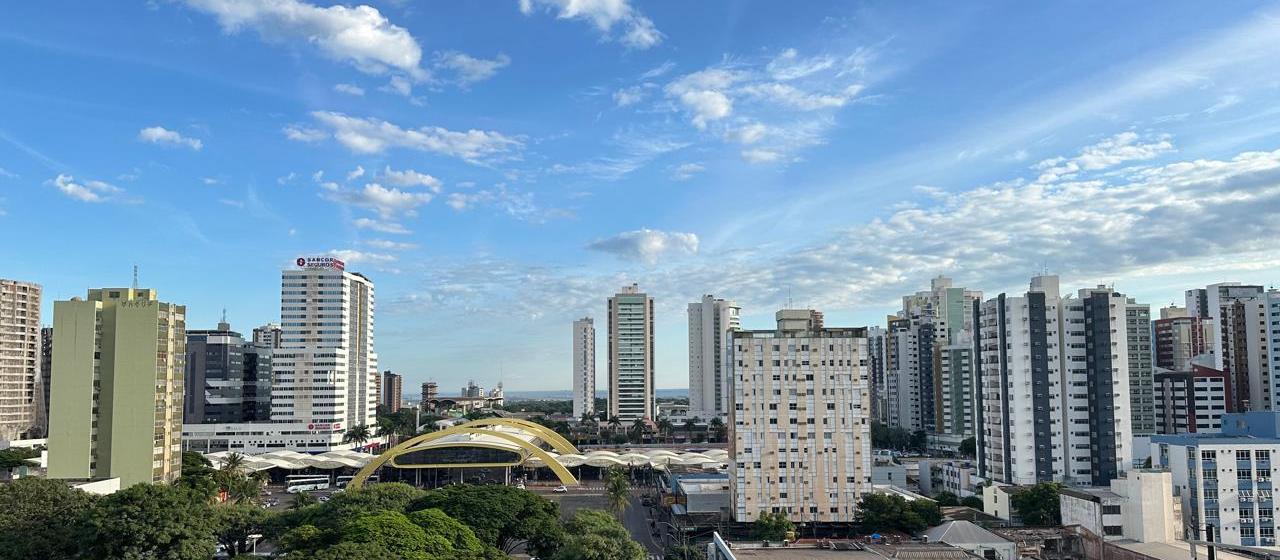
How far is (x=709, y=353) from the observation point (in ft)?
513

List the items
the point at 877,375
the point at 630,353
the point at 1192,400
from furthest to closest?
the point at 630,353 < the point at 877,375 < the point at 1192,400

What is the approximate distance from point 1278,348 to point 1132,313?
1389 cm

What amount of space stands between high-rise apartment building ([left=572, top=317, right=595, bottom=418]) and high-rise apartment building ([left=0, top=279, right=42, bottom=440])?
8996 cm

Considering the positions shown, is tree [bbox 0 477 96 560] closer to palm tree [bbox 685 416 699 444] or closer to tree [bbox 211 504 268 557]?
tree [bbox 211 504 268 557]

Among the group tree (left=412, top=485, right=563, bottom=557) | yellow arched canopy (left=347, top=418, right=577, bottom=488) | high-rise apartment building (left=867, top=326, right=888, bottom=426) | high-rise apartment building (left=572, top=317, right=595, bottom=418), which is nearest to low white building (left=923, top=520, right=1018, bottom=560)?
tree (left=412, top=485, right=563, bottom=557)

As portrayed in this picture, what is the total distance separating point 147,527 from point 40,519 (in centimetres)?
581

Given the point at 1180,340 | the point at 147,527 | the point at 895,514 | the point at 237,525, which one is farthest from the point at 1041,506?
the point at 1180,340

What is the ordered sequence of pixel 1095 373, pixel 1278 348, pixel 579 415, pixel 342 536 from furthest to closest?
1. pixel 579 415
2. pixel 1278 348
3. pixel 1095 373
4. pixel 342 536

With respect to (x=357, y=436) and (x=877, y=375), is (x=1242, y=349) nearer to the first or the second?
(x=877, y=375)

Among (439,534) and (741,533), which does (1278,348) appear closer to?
(741,533)

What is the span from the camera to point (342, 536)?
109ft

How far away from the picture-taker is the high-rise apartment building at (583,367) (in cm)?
17150

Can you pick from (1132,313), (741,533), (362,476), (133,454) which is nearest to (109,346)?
(133,454)

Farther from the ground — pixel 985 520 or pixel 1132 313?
pixel 1132 313
